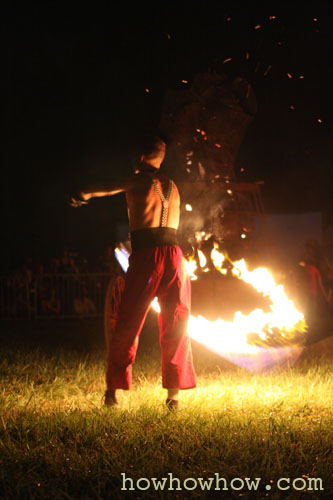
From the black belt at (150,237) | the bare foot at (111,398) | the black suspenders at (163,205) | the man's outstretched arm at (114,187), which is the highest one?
the man's outstretched arm at (114,187)

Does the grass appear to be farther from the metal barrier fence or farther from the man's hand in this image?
the metal barrier fence

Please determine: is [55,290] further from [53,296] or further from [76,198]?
[76,198]

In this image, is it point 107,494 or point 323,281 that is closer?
point 107,494

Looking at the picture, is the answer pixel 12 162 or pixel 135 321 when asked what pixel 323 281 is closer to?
pixel 135 321

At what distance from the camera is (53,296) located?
1283 cm

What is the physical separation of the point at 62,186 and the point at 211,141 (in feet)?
40.5

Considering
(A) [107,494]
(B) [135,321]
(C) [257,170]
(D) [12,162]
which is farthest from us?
(D) [12,162]

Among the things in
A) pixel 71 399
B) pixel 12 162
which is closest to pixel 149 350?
pixel 71 399

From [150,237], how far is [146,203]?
258 millimetres

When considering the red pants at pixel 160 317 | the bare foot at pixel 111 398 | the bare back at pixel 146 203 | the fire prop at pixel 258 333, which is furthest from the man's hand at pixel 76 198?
the bare foot at pixel 111 398

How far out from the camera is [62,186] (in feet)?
67.1

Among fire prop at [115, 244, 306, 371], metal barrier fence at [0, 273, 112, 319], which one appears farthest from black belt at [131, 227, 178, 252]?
metal barrier fence at [0, 273, 112, 319]

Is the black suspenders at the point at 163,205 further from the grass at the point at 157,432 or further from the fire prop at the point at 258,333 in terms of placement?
the grass at the point at 157,432

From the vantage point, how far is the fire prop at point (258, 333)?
5.71 meters
